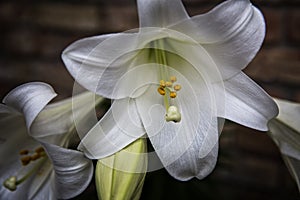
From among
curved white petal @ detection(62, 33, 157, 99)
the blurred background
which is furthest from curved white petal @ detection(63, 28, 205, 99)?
the blurred background

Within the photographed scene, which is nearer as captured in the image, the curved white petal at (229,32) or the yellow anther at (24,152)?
the curved white petal at (229,32)

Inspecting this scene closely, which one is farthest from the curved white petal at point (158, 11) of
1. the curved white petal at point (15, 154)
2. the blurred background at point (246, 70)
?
the blurred background at point (246, 70)

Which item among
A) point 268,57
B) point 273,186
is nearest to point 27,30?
point 268,57

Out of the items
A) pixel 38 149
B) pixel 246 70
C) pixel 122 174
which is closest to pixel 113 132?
pixel 122 174

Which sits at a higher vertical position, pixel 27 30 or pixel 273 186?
pixel 27 30

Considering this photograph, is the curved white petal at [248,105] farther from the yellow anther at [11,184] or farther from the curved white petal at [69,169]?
the yellow anther at [11,184]

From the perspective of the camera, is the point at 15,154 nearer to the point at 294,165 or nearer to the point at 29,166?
the point at 29,166

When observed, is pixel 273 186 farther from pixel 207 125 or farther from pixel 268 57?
pixel 207 125
